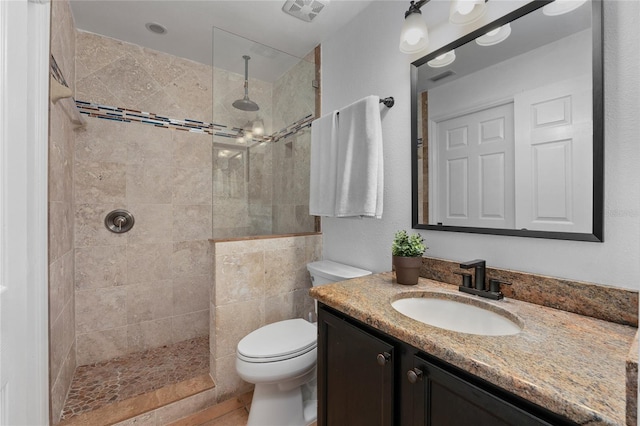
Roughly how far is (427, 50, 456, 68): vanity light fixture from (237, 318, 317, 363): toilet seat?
5.08ft

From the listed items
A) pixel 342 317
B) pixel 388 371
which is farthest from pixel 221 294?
pixel 388 371

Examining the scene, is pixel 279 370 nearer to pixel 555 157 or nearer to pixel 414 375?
pixel 414 375

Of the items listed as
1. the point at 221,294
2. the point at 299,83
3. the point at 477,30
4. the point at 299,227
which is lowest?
the point at 221,294

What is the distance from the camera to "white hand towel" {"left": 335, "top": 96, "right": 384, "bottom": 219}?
4.91 feet

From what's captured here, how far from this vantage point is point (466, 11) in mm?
1129

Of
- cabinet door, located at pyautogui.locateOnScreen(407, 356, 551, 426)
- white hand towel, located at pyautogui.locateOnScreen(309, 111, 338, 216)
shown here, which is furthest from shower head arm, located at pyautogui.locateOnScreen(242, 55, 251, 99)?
cabinet door, located at pyautogui.locateOnScreen(407, 356, 551, 426)

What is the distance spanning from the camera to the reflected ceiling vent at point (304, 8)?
168cm

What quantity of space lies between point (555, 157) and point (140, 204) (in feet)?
8.53

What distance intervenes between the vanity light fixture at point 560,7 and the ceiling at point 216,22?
1.04m

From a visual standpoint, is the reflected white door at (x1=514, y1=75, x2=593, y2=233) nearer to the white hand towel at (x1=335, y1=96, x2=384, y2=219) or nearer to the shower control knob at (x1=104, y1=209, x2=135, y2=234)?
the white hand towel at (x1=335, y1=96, x2=384, y2=219)

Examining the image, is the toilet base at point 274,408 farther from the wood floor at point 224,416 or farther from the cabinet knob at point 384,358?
the cabinet knob at point 384,358

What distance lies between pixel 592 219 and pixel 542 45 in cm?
64

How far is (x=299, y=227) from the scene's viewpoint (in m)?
2.09

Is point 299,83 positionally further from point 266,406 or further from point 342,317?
point 266,406
